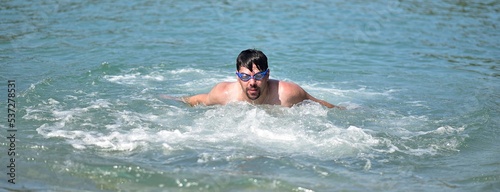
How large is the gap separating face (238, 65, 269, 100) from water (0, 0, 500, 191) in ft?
0.64

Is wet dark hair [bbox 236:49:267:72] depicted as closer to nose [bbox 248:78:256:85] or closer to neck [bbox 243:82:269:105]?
nose [bbox 248:78:256:85]

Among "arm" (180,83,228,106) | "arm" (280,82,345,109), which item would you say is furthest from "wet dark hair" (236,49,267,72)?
"arm" (180,83,228,106)

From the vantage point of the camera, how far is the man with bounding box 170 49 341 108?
7434 mm

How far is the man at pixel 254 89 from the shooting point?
7.43 meters

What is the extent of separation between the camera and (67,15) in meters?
14.4

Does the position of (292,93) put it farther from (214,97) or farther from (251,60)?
(214,97)

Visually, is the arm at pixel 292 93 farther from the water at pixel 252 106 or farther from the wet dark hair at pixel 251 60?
the wet dark hair at pixel 251 60

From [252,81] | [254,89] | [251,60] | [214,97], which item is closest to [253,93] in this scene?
[254,89]

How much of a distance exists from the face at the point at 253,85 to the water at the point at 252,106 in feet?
0.64

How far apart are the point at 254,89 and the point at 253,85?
70 millimetres

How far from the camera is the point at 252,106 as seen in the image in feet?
25.8

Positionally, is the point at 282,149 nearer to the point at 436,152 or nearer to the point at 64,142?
the point at 436,152

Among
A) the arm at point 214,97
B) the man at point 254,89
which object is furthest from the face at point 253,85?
the arm at point 214,97

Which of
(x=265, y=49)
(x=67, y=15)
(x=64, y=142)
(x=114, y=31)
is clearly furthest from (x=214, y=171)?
(x=67, y=15)
